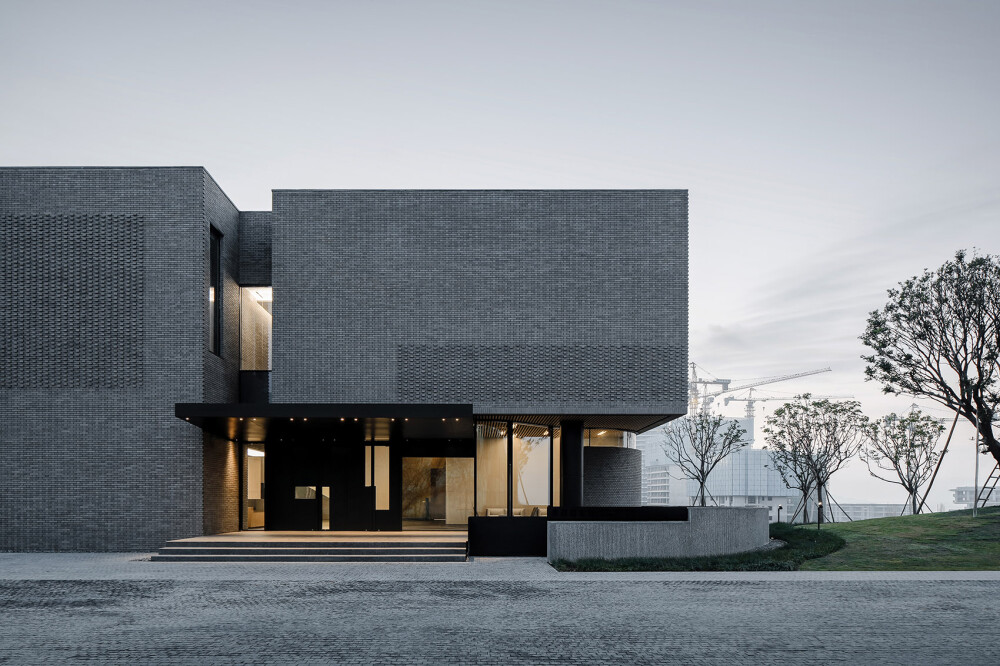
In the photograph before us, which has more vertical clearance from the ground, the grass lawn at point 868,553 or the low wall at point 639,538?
the low wall at point 639,538

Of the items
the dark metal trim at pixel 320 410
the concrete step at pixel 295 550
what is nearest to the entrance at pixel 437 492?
the concrete step at pixel 295 550

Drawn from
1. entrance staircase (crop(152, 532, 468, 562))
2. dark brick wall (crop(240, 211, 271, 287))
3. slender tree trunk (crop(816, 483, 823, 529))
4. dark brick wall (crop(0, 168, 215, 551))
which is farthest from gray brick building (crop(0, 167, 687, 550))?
slender tree trunk (crop(816, 483, 823, 529))

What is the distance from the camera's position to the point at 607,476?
28.1m

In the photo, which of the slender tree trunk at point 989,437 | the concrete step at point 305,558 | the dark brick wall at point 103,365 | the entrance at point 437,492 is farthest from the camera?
the slender tree trunk at point 989,437

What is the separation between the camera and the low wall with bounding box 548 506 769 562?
63.9 ft

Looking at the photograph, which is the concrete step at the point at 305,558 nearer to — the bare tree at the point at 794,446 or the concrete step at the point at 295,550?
the concrete step at the point at 295,550

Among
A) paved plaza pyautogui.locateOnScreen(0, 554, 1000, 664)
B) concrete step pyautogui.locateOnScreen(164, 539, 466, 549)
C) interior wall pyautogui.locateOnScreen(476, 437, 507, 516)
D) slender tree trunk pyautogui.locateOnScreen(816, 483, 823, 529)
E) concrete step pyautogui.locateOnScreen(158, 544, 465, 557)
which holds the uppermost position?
interior wall pyautogui.locateOnScreen(476, 437, 507, 516)

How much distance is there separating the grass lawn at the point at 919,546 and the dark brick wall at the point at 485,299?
226 inches

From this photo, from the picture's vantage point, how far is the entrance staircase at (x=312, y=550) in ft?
62.7

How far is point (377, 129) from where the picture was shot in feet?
83.4

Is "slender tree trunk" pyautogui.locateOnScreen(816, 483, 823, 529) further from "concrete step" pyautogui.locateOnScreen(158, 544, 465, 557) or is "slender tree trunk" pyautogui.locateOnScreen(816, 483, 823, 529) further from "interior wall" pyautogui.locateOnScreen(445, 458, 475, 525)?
"concrete step" pyautogui.locateOnScreen(158, 544, 465, 557)

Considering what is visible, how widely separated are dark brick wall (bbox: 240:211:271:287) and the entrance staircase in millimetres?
7934

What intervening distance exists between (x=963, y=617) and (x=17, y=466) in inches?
849

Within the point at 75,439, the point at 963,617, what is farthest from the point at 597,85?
the point at 75,439
